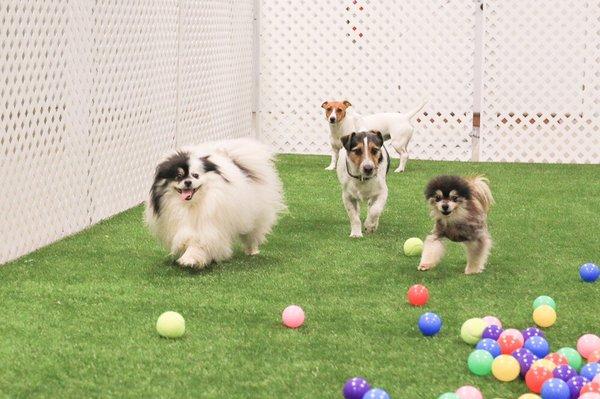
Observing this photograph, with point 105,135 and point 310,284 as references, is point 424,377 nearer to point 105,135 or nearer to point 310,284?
point 310,284

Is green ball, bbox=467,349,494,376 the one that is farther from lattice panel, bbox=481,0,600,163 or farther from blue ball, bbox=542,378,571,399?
lattice panel, bbox=481,0,600,163

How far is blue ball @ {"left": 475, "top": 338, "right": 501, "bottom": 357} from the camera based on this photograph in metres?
4.12

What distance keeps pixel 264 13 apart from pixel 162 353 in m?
8.49

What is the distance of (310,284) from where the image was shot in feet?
18.4

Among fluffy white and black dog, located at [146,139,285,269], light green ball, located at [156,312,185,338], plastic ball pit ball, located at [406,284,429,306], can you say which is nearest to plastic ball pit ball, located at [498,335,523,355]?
plastic ball pit ball, located at [406,284,429,306]

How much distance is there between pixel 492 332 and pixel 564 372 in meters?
0.62

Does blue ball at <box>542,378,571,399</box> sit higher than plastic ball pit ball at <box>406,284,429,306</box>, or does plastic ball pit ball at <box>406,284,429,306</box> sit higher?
blue ball at <box>542,378,571,399</box>

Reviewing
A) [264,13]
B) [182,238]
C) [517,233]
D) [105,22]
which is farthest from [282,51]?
[182,238]

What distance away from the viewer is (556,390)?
3557 millimetres

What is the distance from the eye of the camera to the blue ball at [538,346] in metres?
4.16

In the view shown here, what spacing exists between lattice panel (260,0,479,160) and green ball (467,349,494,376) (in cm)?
769

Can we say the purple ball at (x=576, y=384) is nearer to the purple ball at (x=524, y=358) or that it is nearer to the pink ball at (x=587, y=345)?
the purple ball at (x=524, y=358)

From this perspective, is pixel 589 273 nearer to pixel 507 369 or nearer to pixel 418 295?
pixel 418 295

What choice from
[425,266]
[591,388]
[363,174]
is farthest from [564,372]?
[363,174]
